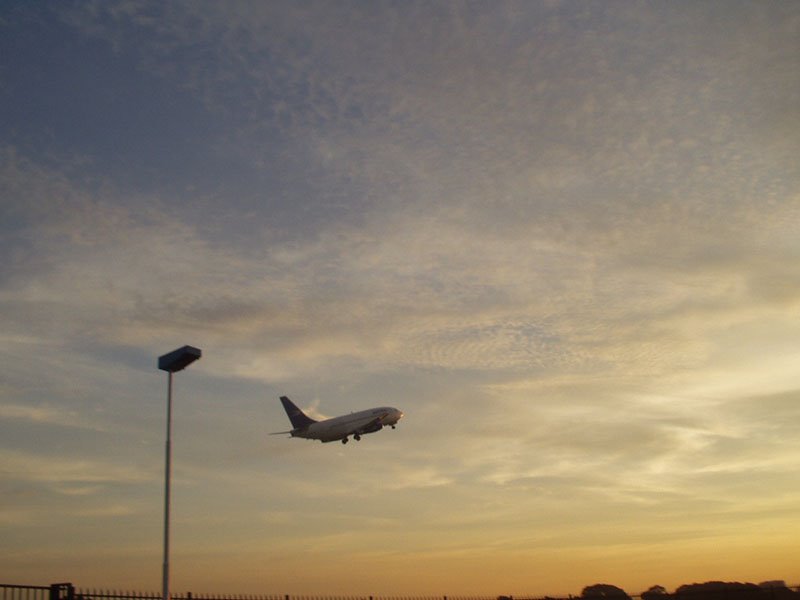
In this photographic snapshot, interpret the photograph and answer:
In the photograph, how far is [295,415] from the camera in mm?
136125

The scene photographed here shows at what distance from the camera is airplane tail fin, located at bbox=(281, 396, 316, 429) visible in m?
134

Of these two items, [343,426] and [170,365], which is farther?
[343,426]

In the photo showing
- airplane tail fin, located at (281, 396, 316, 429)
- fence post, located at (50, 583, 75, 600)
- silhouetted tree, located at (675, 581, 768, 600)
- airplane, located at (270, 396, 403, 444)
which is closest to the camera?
fence post, located at (50, 583, 75, 600)

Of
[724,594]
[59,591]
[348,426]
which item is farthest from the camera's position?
[348,426]

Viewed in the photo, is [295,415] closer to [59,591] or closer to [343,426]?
[343,426]

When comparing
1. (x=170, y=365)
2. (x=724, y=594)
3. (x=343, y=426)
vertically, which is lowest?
(x=724, y=594)

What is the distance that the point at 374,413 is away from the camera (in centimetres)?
12144

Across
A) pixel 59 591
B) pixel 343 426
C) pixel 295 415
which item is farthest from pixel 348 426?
pixel 59 591

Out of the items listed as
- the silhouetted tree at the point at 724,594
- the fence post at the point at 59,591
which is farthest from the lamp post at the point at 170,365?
the silhouetted tree at the point at 724,594

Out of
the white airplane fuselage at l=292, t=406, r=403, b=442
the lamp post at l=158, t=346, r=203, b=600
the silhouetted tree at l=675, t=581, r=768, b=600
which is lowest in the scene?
the silhouetted tree at l=675, t=581, r=768, b=600

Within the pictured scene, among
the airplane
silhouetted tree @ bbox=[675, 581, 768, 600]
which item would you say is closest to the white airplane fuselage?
the airplane

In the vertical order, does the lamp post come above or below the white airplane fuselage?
below

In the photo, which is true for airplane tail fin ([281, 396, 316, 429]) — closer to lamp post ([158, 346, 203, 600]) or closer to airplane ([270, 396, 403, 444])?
airplane ([270, 396, 403, 444])

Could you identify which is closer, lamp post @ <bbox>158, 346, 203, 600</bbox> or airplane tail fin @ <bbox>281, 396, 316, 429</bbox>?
lamp post @ <bbox>158, 346, 203, 600</bbox>
